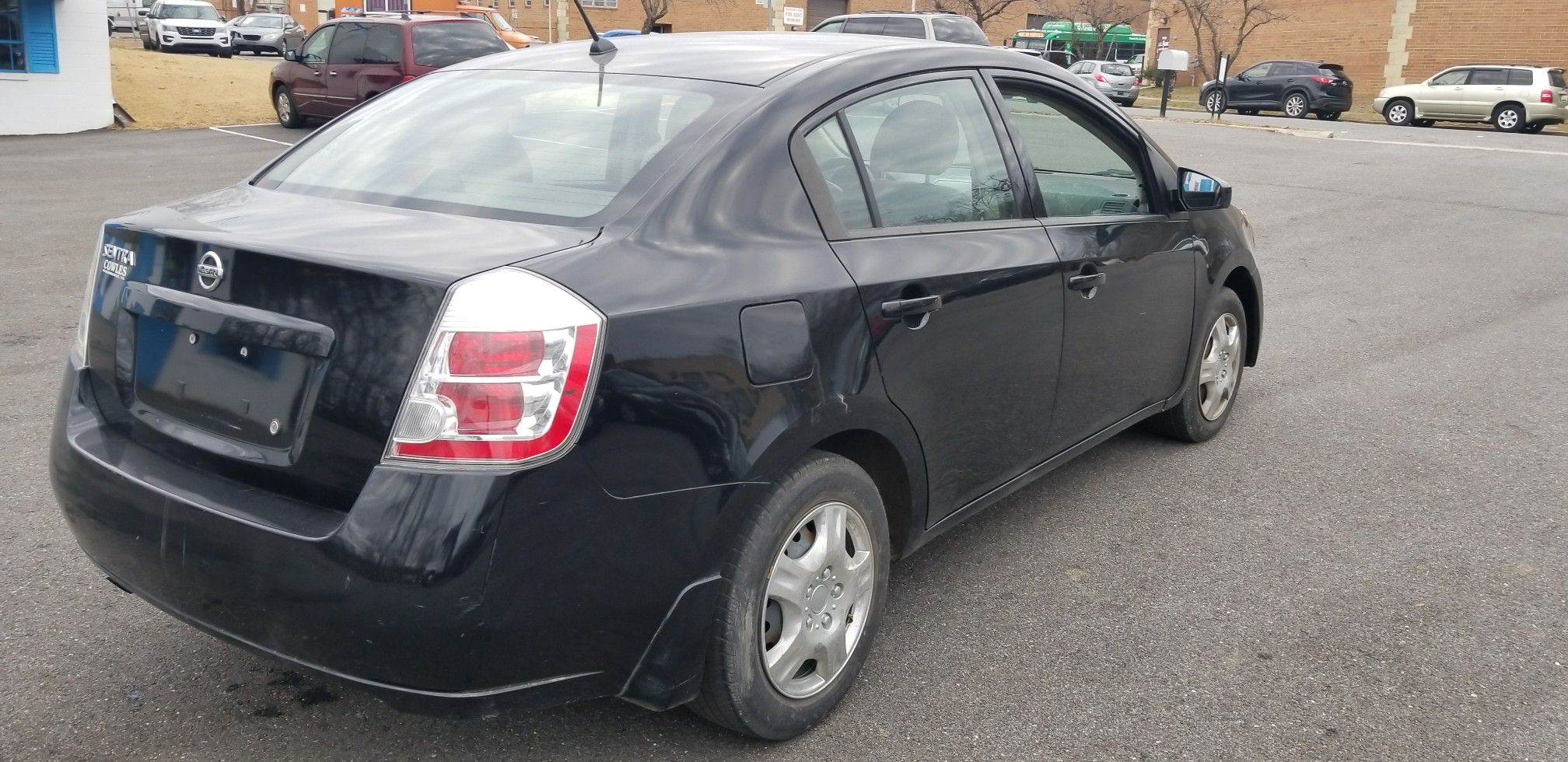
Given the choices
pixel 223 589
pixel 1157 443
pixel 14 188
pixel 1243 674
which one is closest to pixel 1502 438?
pixel 1157 443

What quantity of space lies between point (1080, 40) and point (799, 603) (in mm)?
61972

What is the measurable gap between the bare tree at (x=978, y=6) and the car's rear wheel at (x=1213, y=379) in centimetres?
3817

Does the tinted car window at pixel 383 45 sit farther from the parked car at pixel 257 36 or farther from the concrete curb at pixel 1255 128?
the parked car at pixel 257 36

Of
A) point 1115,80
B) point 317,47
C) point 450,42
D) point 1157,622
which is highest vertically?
point 1115,80

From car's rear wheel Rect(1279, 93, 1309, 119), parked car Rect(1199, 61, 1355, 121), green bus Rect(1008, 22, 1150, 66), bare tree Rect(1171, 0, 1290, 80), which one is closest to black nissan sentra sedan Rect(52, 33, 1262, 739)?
parked car Rect(1199, 61, 1355, 121)

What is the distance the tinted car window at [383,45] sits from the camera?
18.1 m

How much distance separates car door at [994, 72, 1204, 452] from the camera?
3.85 m

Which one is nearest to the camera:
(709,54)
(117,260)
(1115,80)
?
(117,260)

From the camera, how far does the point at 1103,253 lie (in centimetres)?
398

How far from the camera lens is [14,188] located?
A: 12250mm

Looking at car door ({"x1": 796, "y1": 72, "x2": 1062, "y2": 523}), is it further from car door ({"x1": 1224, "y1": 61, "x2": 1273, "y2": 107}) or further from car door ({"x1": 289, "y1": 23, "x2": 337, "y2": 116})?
car door ({"x1": 1224, "y1": 61, "x2": 1273, "y2": 107})

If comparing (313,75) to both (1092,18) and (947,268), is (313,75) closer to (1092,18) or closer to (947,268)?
(947,268)

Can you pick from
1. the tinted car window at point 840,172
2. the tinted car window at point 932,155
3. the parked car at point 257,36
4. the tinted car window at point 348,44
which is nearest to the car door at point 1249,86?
the tinted car window at point 348,44

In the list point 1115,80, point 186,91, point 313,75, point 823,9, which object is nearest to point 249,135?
point 313,75
